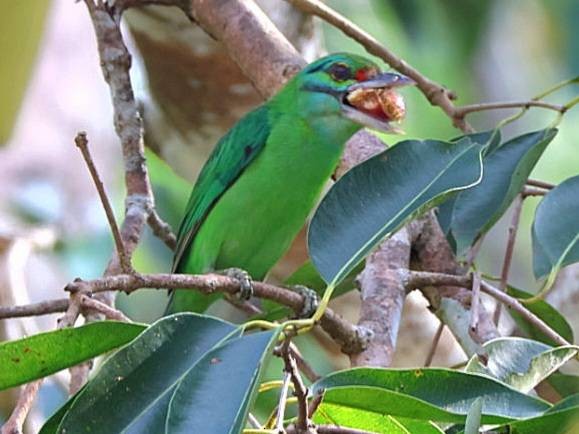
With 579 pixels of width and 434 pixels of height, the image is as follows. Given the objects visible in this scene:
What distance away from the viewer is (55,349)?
1.65m

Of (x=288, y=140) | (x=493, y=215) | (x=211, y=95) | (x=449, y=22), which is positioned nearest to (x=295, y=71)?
(x=288, y=140)

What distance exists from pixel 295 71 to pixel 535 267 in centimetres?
126

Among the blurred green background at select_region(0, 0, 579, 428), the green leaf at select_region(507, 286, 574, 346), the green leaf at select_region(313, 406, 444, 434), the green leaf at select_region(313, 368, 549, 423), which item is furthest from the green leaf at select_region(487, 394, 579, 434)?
the blurred green background at select_region(0, 0, 579, 428)

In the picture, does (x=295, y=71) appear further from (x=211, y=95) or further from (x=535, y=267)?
(x=535, y=267)

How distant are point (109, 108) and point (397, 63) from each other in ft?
11.5

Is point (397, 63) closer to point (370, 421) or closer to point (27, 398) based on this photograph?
point (370, 421)

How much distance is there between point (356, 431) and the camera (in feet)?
5.25

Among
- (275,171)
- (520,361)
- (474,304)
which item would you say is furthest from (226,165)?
(520,361)

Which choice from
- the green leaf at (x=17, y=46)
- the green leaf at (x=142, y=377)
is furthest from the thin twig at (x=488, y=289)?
the green leaf at (x=17, y=46)

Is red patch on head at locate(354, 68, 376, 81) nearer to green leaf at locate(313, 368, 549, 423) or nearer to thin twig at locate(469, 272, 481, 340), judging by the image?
thin twig at locate(469, 272, 481, 340)

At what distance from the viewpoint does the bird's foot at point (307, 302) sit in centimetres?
225

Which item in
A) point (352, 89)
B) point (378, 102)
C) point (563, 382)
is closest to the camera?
point (563, 382)

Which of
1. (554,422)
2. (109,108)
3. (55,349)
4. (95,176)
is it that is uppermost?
(95,176)

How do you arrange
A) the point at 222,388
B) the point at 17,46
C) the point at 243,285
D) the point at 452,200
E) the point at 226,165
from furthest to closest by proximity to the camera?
1. the point at 17,46
2. the point at 226,165
3. the point at 452,200
4. the point at 243,285
5. the point at 222,388
